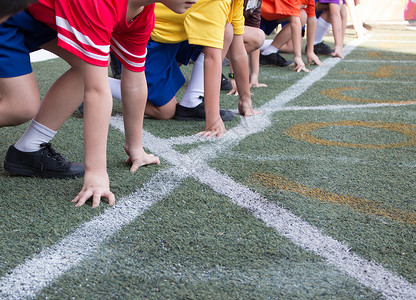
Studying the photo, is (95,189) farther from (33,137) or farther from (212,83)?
(212,83)

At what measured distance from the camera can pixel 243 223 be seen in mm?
1925

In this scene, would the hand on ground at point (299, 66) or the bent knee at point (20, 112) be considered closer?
the bent knee at point (20, 112)

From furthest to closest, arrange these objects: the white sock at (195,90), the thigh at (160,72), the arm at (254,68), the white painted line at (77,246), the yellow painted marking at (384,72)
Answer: the yellow painted marking at (384,72)
the arm at (254,68)
the white sock at (195,90)
the thigh at (160,72)
the white painted line at (77,246)

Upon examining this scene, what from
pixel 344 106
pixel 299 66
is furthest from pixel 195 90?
pixel 299 66

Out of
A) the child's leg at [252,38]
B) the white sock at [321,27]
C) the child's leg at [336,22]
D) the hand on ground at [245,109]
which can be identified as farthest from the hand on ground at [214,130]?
the white sock at [321,27]

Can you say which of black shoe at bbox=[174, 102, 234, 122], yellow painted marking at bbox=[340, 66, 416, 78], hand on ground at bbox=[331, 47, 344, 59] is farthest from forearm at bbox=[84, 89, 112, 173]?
hand on ground at bbox=[331, 47, 344, 59]

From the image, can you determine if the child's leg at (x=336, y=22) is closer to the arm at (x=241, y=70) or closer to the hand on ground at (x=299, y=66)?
the hand on ground at (x=299, y=66)

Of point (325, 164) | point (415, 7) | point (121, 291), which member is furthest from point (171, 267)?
point (415, 7)

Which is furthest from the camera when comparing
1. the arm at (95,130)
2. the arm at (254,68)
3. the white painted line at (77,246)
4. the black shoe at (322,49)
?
the black shoe at (322,49)

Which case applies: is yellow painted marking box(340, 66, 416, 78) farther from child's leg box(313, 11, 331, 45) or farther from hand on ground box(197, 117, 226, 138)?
hand on ground box(197, 117, 226, 138)

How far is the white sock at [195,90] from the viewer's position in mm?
3650

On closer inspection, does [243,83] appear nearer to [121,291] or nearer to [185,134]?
[185,134]

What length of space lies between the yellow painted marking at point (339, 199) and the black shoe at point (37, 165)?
2.86 feet

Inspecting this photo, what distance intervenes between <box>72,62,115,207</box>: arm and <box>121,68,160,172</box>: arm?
408 mm
